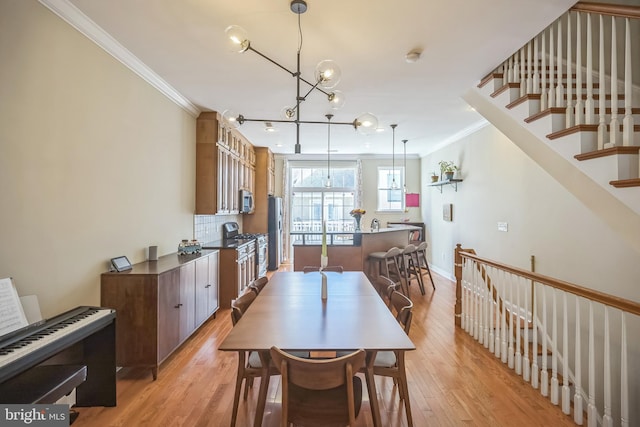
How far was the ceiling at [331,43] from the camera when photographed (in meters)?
2.25

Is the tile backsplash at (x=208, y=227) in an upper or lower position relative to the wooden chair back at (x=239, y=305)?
upper

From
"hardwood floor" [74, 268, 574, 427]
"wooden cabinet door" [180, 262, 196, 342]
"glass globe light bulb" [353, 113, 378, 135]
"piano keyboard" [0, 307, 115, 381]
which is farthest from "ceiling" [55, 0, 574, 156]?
"hardwood floor" [74, 268, 574, 427]

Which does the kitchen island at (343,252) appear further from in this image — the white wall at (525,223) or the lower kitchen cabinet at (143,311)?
the lower kitchen cabinet at (143,311)

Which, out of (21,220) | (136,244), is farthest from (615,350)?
(21,220)

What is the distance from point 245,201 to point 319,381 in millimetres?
4793

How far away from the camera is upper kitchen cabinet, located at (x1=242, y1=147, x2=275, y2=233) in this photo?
275 inches

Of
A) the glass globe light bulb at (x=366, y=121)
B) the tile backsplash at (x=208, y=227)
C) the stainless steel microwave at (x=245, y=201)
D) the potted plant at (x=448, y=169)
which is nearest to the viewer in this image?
the glass globe light bulb at (x=366, y=121)

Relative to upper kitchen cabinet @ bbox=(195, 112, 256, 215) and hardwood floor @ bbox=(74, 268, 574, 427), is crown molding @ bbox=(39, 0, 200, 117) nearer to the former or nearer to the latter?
upper kitchen cabinet @ bbox=(195, 112, 256, 215)

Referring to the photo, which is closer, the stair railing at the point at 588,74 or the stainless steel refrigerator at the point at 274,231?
the stair railing at the point at 588,74

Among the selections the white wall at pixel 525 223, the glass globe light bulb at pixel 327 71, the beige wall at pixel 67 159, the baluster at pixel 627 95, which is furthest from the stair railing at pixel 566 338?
the beige wall at pixel 67 159

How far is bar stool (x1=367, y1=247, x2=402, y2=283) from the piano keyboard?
12.1ft

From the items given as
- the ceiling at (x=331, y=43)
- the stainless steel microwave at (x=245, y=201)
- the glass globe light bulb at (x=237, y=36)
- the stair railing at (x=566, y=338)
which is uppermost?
the ceiling at (x=331, y=43)

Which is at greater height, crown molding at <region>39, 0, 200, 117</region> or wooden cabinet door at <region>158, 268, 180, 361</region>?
crown molding at <region>39, 0, 200, 117</region>

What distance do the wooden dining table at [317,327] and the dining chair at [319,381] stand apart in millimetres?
95
